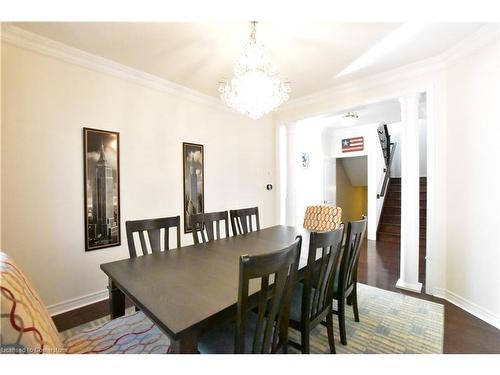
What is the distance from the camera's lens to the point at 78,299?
230 centimetres

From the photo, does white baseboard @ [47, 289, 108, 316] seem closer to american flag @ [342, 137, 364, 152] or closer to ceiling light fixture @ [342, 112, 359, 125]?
ceiling light fixture @ [342, 112, 359, 125]

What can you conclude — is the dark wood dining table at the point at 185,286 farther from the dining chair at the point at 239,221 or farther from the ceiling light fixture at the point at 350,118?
the ceiling light fixture at the point at 350,118

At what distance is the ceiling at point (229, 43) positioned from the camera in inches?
76.2

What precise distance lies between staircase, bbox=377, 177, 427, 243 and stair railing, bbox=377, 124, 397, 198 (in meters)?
0.21

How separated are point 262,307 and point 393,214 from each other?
536cm

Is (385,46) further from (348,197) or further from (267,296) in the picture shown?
(348,197)

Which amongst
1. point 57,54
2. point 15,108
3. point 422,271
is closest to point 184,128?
point 57,54

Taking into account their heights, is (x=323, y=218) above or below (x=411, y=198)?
below

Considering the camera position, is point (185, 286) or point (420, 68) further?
point (420, 68)

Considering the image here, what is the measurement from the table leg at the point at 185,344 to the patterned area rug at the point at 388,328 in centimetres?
102

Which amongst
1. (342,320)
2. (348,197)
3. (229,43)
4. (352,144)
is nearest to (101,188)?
(229,43)

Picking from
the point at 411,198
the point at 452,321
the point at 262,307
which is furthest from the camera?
the point at 411,198

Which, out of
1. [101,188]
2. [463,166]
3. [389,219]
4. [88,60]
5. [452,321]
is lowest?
[452,321]

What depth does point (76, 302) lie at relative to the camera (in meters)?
2.29
